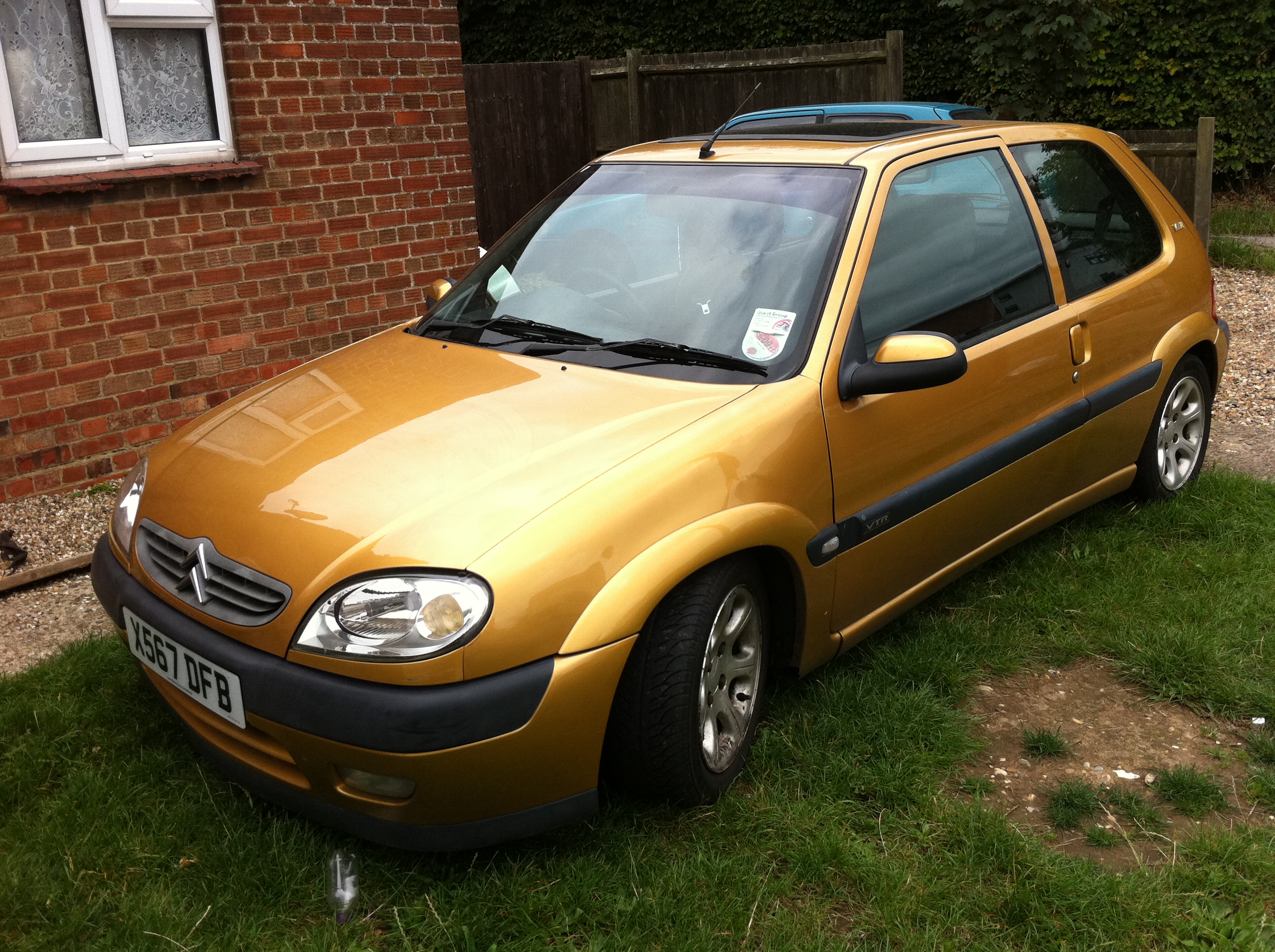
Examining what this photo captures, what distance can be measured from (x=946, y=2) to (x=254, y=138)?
559 centimetres

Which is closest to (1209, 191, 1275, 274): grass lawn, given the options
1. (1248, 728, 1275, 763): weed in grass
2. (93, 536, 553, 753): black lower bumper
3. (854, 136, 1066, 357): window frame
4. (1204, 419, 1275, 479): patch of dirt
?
(1204, 419, 1275, 479): patch of dirt

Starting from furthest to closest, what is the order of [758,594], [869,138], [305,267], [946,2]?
[946,2] → [305,267] → [869,138] → [758,594]

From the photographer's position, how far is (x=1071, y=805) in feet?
10.5

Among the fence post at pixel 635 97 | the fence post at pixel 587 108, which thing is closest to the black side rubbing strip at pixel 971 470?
the fence post at pixel 635 97

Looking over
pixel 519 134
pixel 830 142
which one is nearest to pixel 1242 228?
pixel 519 134

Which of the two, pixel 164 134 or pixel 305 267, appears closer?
pixel 164 134

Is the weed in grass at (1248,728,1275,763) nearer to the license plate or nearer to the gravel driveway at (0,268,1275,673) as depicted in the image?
the gravel driveway at (0,268,1275,673)

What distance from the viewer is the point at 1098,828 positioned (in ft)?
10.1

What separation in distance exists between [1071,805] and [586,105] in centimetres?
966

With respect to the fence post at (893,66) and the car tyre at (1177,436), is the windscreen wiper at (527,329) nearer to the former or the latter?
the car tyre at (1177,436)

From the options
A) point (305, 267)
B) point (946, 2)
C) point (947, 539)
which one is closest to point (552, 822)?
point (947, 539)

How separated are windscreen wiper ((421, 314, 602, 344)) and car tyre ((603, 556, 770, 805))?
0.93 meters

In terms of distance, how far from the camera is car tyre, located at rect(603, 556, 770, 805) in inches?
111

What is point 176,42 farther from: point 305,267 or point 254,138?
point 305,267
